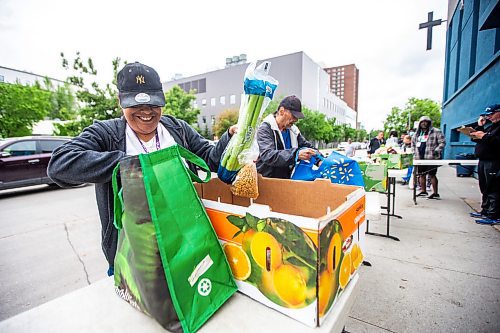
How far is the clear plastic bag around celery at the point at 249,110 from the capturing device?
90 centimetres

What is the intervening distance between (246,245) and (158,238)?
282mm

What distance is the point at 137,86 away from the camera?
3.44ft

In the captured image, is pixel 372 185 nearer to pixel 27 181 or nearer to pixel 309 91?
pixel 27 181

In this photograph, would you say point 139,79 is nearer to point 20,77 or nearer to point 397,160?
point 397,160

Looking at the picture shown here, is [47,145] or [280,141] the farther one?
[47,145]

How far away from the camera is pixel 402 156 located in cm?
387

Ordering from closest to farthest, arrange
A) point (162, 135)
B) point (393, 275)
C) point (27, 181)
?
point (162, 135) → point (393, 275) → point (27, 181)

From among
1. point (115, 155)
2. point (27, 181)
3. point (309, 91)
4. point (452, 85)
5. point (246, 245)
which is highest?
point (309, 91)

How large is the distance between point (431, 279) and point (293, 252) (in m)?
2.34

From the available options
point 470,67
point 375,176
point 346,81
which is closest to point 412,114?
point 470,67

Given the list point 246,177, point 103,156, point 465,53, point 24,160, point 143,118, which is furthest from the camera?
point 465,53

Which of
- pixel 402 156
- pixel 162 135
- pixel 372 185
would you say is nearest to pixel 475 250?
pixel 372 185

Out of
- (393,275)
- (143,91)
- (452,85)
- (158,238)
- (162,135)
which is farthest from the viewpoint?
(452,85)

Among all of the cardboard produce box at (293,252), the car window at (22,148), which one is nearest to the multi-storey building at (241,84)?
the car window at (22,148)
